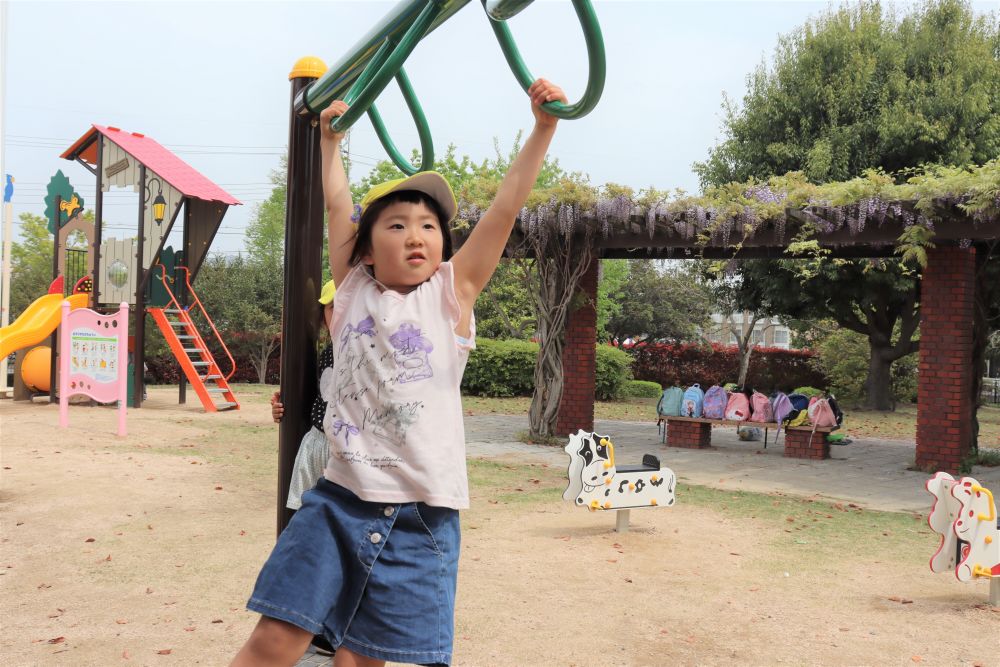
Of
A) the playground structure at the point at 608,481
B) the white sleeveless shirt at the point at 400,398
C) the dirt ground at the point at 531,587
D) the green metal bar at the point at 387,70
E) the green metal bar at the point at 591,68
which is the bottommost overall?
the dirt ground at the point at 531,587

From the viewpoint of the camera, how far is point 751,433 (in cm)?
1355

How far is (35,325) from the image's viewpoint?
1527cm

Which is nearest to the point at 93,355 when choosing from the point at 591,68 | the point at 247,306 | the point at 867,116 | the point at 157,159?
the point at 157,159

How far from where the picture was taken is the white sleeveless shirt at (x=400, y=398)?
6.72 feet

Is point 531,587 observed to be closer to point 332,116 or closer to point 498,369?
point 332,116

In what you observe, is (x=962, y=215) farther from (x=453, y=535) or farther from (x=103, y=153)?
(x=103, y=153)

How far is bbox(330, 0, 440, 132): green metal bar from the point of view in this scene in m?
2.16

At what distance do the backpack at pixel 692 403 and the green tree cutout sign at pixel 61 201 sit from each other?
12253 millimetres

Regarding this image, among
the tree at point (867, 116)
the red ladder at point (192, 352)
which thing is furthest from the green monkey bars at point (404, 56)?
the tree at point (867, 116)

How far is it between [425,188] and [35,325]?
15268 millimetres

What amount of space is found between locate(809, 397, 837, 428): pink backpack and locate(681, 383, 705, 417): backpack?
1.55 metres

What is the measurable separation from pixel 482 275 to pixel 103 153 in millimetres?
16470

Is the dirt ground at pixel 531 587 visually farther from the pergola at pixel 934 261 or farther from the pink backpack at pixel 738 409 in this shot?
the pink backpack at pixel 738 409

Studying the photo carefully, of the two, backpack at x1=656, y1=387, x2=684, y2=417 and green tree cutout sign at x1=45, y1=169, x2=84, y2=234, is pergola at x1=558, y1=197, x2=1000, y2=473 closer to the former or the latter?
backpack at x1=656, y1=387, x2=684, y2=417
